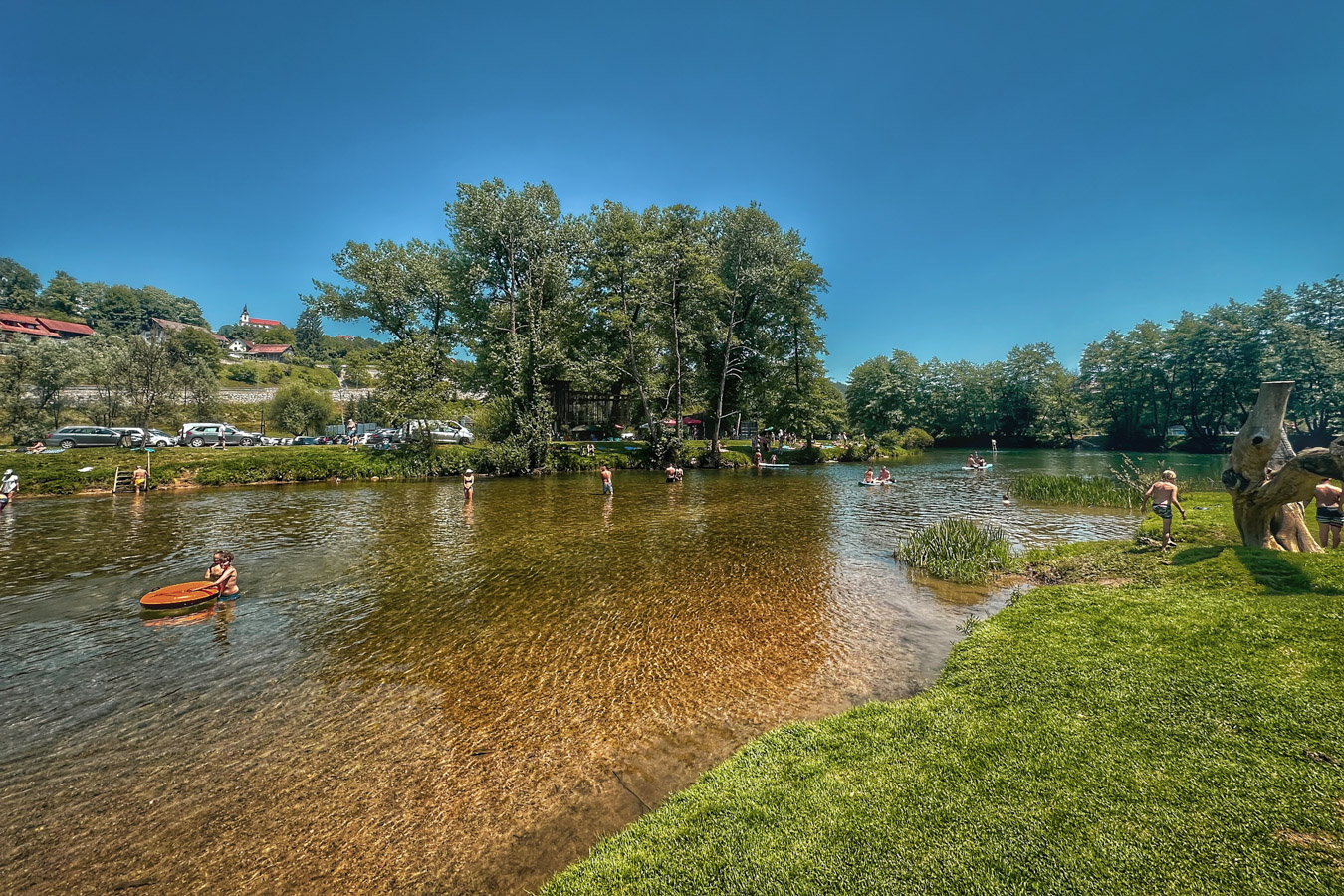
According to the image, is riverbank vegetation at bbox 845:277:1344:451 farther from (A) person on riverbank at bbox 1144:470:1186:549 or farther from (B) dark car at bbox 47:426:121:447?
(B) dark car at bbox 47:426:121:447

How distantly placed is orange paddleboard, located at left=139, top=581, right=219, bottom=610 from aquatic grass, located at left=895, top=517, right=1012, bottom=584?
16.1 metres

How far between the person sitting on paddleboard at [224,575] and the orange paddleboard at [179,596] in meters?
0.16

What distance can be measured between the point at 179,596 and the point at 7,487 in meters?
21.2

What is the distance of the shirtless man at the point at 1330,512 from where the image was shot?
9781 millimetres

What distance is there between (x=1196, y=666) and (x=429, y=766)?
27.4ft

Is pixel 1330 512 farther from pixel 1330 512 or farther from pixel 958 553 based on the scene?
pixel 958 553

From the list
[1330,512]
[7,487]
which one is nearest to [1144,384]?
[1330,512]

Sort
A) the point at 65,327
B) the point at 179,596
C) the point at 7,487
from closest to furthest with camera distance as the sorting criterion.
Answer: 1. the point at 179,596
2. the point at 7,487
3. the point at 65,327

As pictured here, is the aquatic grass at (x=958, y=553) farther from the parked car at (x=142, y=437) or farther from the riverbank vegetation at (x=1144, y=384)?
the riverbank vegetation at (x=1144, y=384)

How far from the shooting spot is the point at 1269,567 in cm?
785

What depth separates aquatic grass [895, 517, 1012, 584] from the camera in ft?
38.3

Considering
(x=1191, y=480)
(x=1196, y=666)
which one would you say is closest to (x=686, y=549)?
(x=1196, y=666)

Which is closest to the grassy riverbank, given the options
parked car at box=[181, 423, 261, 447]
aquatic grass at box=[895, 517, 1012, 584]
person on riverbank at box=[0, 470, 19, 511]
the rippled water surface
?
the rippled water surface

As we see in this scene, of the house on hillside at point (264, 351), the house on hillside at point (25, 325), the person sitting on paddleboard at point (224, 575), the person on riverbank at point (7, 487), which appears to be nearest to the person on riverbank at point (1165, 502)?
the person sitting on paddleboard at point (224, 575)
